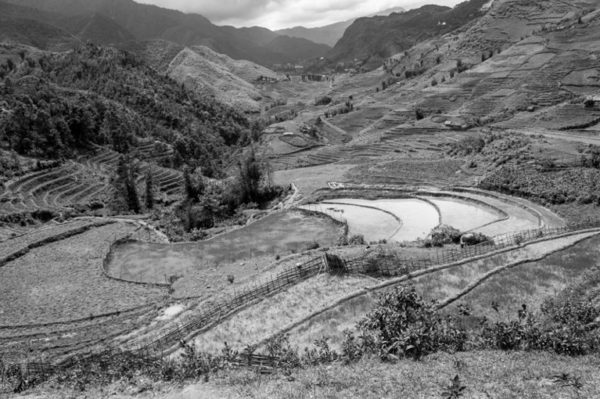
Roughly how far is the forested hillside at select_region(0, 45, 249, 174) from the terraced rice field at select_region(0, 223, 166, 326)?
4782 cm

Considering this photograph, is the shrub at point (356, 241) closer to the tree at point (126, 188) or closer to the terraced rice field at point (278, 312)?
the terraced rice field at point (278, 312)

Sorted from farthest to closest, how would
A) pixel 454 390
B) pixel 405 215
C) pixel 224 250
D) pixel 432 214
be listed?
pixel 405 215, pixel 432 214, pixel 224 250, pixel 454 390

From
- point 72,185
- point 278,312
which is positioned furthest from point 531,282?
point 72,185

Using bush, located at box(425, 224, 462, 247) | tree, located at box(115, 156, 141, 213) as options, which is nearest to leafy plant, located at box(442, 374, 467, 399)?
bush, located at box(425, 224, 462, 247)

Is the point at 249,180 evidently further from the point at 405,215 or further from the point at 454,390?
the point at 454,390

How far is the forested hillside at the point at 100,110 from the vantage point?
283ft

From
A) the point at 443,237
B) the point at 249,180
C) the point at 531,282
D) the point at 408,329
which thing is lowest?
the point at 443,237

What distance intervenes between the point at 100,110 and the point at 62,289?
9039 centimetres

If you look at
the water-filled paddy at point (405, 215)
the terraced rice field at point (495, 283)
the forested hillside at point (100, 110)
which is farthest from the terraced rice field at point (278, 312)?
the forested hillside at point (100, 110)

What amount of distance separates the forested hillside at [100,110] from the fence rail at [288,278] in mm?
66356

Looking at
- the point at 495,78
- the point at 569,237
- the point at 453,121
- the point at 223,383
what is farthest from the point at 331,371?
the point at 495,78

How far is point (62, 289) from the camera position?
3425 cm

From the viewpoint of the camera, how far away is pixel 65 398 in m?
18.0

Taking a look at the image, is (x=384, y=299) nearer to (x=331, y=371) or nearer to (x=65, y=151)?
(x=331, y=371)
